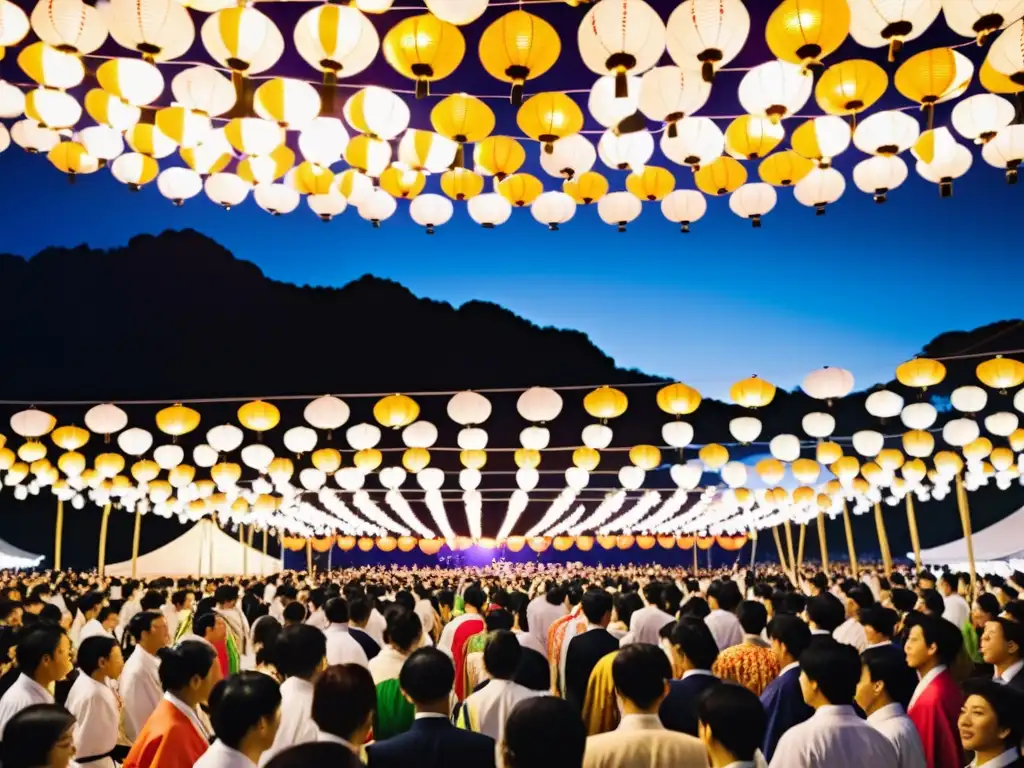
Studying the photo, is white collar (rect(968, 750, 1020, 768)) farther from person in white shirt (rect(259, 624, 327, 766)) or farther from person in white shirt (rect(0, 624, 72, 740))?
person in white shirt (rect(0, 624, 72, 740))

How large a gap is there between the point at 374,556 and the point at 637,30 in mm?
43389

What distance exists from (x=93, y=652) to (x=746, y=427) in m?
10.3

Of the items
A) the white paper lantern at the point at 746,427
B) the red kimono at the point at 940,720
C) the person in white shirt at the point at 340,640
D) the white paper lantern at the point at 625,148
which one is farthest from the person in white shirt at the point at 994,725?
the white paper lantern at the point at 746,427

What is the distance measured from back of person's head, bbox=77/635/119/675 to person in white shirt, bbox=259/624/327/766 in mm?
1133

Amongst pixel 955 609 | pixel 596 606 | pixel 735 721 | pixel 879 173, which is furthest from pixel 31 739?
pixel 955 609

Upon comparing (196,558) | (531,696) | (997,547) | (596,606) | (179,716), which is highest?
(196,558)

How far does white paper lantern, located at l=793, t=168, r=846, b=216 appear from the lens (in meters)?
8.27

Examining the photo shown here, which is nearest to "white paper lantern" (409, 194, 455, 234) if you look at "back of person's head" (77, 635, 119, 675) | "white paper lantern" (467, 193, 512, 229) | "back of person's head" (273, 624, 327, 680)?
"white paper lantern" (467, 193, 512, 229)

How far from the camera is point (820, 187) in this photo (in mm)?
8359

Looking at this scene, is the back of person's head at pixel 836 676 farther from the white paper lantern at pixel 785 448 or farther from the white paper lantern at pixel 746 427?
the white paper lantern at pixel 785 448

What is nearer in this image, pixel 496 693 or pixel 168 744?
pixel 168 744

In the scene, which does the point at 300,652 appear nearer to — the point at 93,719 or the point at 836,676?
the point at 93,719

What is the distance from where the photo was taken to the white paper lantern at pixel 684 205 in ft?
30.0

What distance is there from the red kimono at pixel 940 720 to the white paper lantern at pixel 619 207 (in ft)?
18.5
